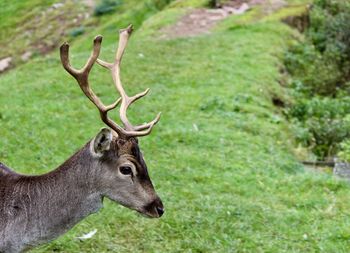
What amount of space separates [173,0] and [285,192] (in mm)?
17221

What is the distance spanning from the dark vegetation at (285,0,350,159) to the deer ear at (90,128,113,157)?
210 inches

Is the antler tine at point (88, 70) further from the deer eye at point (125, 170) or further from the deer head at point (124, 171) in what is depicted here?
the deer eye at point (125, 170)

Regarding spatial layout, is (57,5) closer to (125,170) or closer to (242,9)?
(242,9)

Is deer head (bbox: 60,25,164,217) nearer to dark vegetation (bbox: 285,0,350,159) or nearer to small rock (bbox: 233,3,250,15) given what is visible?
dark vegetation (bbox: 285,0,350,159)

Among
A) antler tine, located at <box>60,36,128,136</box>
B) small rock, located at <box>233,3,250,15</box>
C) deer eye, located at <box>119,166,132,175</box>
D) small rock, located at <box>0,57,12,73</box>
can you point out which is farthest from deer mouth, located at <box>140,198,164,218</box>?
small rock, located at <box>0,57,12,73</box>

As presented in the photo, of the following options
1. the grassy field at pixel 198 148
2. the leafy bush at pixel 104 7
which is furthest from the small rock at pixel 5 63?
the grassy field at pixel 198 148

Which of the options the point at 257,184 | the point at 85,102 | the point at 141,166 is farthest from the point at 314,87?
the point at 141,166

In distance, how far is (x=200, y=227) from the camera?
6.80 metres

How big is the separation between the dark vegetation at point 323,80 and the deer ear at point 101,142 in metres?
5.34

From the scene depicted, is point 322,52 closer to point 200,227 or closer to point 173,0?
point 173,0

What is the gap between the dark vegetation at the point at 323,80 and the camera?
37.8 feet

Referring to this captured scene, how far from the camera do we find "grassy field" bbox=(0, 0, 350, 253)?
6645 millimetres

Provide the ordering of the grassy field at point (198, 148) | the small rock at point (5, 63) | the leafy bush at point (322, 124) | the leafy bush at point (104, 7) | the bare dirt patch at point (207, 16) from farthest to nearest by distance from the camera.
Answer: the leafy bush at point (104, 7) → the small rock at point (5, 63) → the bare dirt patch at point (207, 16) → the leafy bush at point (322, 124) → the grassy field at point (198, 148)

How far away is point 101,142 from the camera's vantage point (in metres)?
4.63
